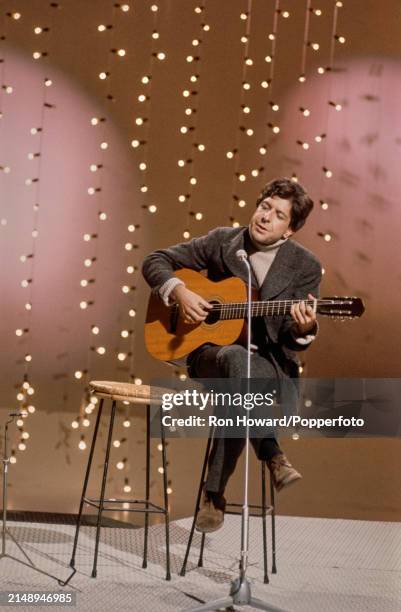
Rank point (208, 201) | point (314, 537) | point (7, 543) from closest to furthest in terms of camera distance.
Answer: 1. point (7, 543)
2. point (314, 537)
3. point (208, 201)

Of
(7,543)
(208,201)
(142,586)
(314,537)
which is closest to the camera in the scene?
(142,586)

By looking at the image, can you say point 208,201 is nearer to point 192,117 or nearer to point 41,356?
point 192,117

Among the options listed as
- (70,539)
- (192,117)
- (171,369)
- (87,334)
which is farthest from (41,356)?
(192,117)

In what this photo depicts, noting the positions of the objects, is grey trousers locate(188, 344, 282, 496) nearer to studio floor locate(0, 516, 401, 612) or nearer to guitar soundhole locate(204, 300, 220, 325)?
guitar soundhole locate(204, 300, 220, 325)

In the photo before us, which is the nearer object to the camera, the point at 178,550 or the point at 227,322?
the point at 227,322

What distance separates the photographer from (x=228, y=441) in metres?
3.41

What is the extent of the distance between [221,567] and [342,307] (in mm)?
1232

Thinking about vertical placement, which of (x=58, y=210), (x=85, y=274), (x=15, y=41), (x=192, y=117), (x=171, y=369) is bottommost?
(x=171, y=369)

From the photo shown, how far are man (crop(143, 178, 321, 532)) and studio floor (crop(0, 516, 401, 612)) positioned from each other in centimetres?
33

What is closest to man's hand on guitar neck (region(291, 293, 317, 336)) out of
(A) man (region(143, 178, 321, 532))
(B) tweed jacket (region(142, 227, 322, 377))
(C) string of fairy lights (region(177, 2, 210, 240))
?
(A) man (region(143, 178, 321, 532))

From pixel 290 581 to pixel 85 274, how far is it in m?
2.12

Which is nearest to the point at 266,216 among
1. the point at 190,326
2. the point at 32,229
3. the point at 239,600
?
the point at 190,326

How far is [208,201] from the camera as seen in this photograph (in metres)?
4.86

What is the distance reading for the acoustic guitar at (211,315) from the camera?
344 centimetres
